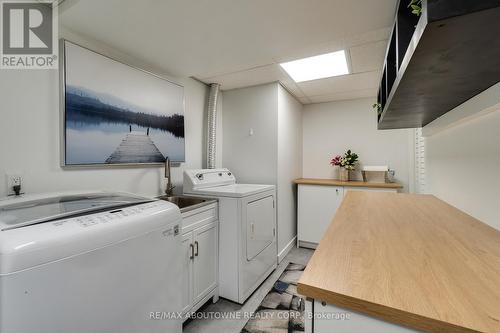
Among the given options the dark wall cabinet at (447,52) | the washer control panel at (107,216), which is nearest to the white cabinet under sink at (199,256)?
the washer control panel at (107,216)

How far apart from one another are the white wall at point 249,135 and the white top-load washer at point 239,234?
18.9 inches

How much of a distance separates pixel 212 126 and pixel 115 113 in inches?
43.1

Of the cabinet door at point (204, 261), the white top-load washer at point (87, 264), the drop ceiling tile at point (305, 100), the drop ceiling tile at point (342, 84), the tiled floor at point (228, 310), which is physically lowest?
the tiled floor at point (228, 310)

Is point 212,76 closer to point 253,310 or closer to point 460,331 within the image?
point 253,310

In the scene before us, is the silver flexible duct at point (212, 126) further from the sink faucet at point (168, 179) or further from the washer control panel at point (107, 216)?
the washer control panel at point (107, 216)

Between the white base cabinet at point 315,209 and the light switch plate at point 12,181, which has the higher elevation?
→ the light switch plate at point 12,181

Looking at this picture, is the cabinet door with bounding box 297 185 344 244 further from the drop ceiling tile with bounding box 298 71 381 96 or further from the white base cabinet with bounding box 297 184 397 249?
the drop ceiling tile with bounding box 298 71 381 96

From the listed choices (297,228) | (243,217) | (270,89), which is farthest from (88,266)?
(297,228)

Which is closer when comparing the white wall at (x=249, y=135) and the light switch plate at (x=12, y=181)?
the light switch plate at (x=12, y=181)

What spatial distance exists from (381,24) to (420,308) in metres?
1.69

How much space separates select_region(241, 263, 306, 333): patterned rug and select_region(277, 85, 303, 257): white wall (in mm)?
694

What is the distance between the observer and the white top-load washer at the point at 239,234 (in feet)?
6.44

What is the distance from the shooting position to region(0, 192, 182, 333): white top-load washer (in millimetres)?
694

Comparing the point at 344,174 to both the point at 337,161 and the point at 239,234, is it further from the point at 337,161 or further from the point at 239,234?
the point at 239,234
